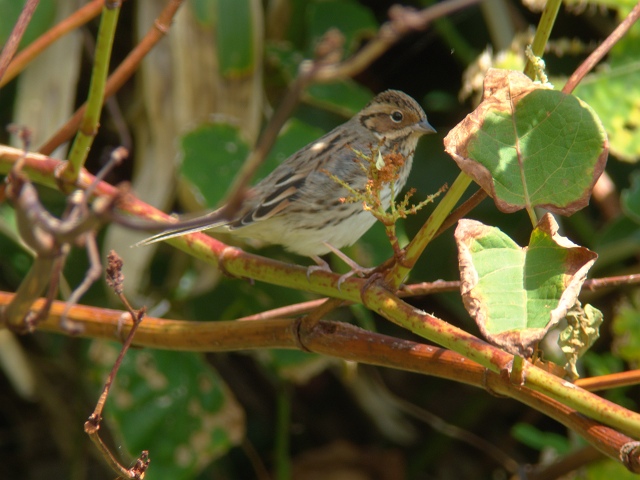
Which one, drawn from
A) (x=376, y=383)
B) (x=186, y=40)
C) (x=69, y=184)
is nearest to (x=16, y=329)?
(x=69, y=184)

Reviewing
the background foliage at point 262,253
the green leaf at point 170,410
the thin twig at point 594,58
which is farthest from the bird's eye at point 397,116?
the thin twig at point 594,58

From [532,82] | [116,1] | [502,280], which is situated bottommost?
[502,280]

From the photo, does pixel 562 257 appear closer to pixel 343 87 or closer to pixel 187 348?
pixel 187 348

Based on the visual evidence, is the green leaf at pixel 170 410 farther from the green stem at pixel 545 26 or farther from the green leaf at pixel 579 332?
the green stem at pixel 545 26

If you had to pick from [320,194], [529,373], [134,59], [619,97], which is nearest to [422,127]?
[320,194]

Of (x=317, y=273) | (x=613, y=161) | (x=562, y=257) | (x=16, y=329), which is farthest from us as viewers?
(x=613, y=161)

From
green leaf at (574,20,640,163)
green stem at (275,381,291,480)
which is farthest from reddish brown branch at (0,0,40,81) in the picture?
green stem at (275,381,291,480)
